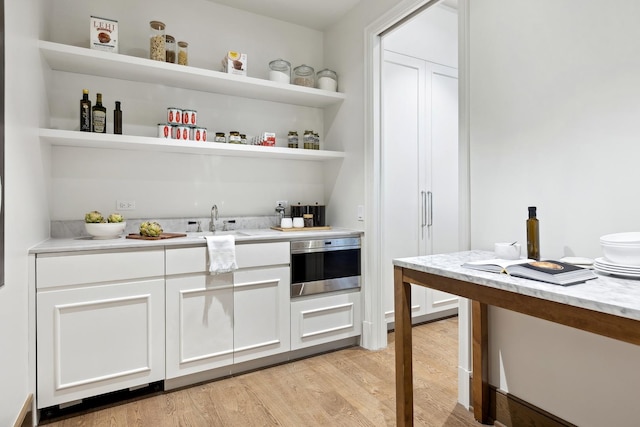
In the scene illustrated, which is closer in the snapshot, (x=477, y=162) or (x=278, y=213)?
(x=477, y=162)

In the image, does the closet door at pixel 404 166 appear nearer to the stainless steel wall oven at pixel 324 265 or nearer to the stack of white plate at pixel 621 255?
the stainless steel wall oven at pixel 324 265

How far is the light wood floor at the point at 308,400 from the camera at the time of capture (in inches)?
74.9

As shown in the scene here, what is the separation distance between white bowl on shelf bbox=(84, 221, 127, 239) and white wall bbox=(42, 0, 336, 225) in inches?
14.2

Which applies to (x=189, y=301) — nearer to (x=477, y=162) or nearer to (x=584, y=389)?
(x=477, y=162)

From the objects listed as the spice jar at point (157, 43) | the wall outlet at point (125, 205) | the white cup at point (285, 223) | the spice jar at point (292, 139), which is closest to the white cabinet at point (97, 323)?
the wall outlet at point (125, 205)

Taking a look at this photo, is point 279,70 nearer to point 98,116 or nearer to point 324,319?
point 98,116

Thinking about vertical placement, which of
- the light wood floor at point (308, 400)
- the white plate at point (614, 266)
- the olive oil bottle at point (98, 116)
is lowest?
the light wood floor at point (308, 400)

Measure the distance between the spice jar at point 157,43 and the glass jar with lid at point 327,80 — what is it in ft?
4.25

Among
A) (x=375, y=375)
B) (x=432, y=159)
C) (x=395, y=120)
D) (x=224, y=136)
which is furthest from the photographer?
(x=432, y=159)

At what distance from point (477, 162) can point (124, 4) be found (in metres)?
2.77

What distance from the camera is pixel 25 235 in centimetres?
178

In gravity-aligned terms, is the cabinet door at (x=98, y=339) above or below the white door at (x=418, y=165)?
below

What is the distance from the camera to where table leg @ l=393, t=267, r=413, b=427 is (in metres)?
1.59

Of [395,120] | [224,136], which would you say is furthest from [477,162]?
[224,136]
